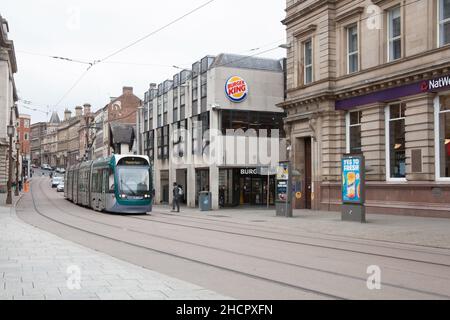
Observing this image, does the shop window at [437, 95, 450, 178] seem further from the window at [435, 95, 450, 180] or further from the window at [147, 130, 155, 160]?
the window at [147, 130, 155, 160]

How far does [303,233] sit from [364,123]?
10.6 meters

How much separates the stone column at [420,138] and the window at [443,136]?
25cm

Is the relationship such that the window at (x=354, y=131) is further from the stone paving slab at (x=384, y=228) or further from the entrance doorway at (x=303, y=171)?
the stone paving slab at (x=384, y=228)

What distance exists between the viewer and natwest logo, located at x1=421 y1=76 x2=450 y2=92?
878 inches

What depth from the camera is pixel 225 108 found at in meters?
37.2

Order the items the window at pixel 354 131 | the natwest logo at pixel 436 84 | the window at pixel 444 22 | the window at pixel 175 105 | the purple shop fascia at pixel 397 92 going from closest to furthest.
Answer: the natwest logo at pixel 436 84, the purple shop fascia at pixel 397 92, the window at pixel 444 22, the window at pixel 354 131, the window at pixel 175 105

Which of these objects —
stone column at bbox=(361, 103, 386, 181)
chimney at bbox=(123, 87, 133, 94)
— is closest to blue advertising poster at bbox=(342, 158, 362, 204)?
stone column at bbox=(361, 103, 386, 181)

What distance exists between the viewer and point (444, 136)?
23172 millimetres

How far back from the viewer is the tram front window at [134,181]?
1131 inches

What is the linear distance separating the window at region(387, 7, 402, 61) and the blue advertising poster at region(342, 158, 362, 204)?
21.0 ft

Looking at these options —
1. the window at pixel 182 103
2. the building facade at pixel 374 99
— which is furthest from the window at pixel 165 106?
the building facade at pixel 374 99

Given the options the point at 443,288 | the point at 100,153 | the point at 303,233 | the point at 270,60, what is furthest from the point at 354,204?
the point at 100,153

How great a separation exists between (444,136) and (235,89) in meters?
17.0
